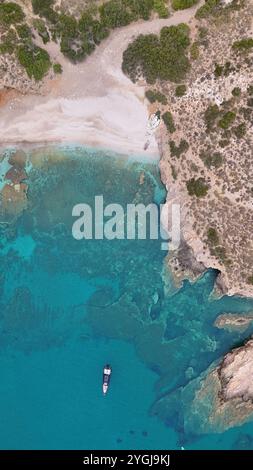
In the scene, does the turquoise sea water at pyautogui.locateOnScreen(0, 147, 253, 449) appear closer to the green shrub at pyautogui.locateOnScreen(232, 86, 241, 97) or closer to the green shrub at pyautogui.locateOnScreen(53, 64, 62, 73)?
the green shrub at pyautogui.locateOnScreen(53, 64, 62, 73)

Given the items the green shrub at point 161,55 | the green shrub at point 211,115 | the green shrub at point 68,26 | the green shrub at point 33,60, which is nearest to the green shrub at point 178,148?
the green shrub at point 211,115

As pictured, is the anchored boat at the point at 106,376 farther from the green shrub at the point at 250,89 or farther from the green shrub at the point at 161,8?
the green shrub at the point at 161,8

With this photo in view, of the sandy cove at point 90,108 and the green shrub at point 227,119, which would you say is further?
the sandy cove at point 90,108

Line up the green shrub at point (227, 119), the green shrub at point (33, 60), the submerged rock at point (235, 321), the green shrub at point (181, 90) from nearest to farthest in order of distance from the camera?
Result: 1. the green shrub at point (227, 119)
2. the green shrub at point (33, 60)
3. the green shrub at point (181, 90)
4. the submerged rock at point (235, 321)

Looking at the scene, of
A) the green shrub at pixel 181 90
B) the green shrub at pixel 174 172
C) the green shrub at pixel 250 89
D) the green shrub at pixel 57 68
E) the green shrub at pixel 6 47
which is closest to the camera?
the green shrub at pixel 250 89

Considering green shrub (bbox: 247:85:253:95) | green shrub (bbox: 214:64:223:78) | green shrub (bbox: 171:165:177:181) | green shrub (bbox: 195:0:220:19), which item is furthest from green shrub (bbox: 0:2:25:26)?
green shrub (bbox: 247:85:253:95)

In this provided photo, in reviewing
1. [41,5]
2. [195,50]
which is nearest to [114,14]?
[41,5]
